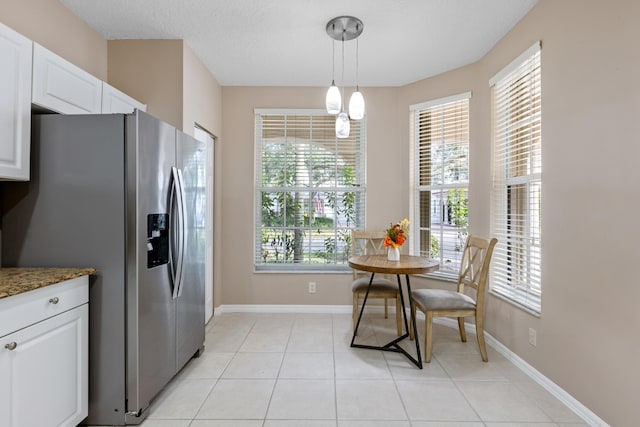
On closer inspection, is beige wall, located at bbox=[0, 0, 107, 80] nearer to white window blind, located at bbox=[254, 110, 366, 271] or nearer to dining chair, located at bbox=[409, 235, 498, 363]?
white window blind, located at bbox=[254, 110, 366, 271]

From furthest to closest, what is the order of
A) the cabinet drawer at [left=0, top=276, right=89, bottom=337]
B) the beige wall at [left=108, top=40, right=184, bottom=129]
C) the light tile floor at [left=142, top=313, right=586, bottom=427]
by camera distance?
the beige wall at [left=108, top=40, right=184, bottom=129] → the light tile floor at [left=142, top=313, right=586, bottom=427] → the cabinet drawer at [left=0, top=276, right=89, bottom=337]

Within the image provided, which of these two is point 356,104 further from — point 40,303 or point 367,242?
point 40,303

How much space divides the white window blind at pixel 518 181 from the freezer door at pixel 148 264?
2607 millimetres

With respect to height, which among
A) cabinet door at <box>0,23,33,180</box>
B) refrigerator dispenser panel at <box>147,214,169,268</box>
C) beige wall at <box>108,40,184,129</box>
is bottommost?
refrigerator dispenser panel at <box>147,214,169,268</box>

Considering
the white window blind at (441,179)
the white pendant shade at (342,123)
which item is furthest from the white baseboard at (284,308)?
the white pendant shade at (342,123)

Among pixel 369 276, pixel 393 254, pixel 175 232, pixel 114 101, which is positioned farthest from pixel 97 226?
pixel 369 276

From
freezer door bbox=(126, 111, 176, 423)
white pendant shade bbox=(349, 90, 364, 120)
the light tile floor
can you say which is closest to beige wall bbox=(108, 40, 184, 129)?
freezer door bbox=(126, 111, 176, 423)

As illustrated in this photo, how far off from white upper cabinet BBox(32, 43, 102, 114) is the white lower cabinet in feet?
3.59

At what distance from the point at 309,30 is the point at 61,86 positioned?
1804 mm

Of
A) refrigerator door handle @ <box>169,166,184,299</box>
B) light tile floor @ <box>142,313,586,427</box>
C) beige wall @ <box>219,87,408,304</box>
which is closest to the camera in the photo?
light tile floor @ <box>142,313,586,427</box>

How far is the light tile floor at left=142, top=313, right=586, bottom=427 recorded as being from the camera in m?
1.95

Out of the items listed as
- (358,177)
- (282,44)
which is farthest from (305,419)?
(282,44)

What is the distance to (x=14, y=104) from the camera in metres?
1.68

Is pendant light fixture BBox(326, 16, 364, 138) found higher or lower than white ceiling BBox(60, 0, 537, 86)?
lower
